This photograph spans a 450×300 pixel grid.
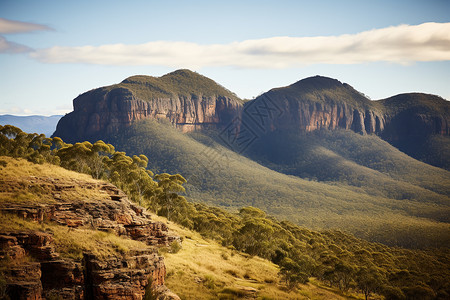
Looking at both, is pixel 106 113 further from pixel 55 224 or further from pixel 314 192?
pixel 55 224

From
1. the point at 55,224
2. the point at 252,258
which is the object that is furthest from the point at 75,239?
the point at 252,258

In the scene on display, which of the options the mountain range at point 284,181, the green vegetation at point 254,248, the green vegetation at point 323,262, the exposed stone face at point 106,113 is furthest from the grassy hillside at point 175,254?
the exposed stone face at point 106,113

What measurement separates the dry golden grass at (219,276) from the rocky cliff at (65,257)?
5941 millimetres

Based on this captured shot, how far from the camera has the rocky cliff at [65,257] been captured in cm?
2006

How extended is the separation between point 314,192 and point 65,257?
139m

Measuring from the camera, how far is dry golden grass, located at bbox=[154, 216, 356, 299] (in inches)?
1181

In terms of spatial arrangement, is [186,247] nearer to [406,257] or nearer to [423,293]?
[423,293]

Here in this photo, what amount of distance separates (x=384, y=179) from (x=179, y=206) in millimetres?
141780

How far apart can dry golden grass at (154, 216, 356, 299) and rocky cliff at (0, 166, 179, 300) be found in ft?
19.5

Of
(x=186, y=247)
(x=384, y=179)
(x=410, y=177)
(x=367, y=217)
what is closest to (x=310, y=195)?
(x=367, y=217)

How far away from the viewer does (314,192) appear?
6024 inches

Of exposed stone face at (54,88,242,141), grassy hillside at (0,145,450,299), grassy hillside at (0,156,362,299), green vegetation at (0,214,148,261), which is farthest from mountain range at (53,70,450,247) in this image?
green vegetation at (0,214,148,261)

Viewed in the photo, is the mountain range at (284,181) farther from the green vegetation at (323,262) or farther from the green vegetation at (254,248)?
the green vegetation at (254,248)

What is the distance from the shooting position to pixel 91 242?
76.2 feet
